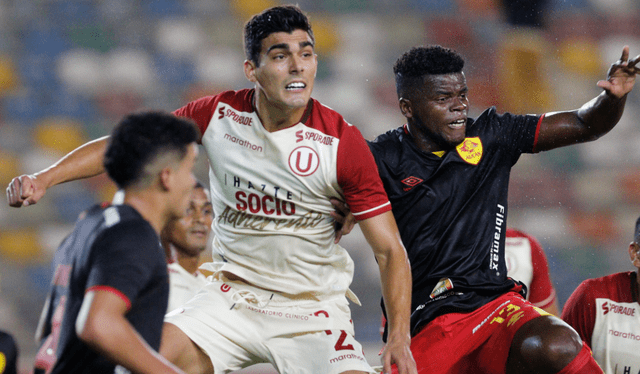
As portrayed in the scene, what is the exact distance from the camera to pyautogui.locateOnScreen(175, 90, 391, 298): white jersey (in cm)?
359

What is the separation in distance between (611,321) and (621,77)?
1.59 m

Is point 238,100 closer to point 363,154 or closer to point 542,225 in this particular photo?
point 363,154

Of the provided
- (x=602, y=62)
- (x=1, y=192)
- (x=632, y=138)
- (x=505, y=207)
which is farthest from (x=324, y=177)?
(x=602, y=62)

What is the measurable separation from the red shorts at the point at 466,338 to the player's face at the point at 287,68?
140 centimetres

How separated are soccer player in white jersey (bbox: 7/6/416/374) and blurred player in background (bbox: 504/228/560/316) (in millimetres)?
1820

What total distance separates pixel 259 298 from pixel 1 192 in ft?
18.2

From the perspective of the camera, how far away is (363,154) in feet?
11.8

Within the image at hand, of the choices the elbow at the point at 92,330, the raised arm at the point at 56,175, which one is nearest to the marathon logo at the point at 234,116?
the raised arm at the point at 56,175

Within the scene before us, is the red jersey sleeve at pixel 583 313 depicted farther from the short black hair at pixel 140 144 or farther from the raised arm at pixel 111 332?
the raised arm at pixel 111 332

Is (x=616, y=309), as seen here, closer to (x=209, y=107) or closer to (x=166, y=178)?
(x=209, y=107)

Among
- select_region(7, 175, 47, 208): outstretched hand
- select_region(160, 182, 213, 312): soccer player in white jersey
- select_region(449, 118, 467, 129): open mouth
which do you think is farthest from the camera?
select_region(160, 182, 213, 312): soccer player in white jersey

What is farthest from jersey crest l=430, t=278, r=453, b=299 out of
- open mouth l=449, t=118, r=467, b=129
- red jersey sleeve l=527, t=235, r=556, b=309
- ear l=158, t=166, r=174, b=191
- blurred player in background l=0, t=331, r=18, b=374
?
blurred player in background l=0, t=331, r=18, b=374

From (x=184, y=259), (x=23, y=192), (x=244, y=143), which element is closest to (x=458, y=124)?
(x=244, y=143)

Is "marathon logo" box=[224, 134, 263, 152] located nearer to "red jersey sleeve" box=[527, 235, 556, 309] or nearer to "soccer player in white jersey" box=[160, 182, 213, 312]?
"soccer player in white jersey" box=[160, 182, 213, 312]
